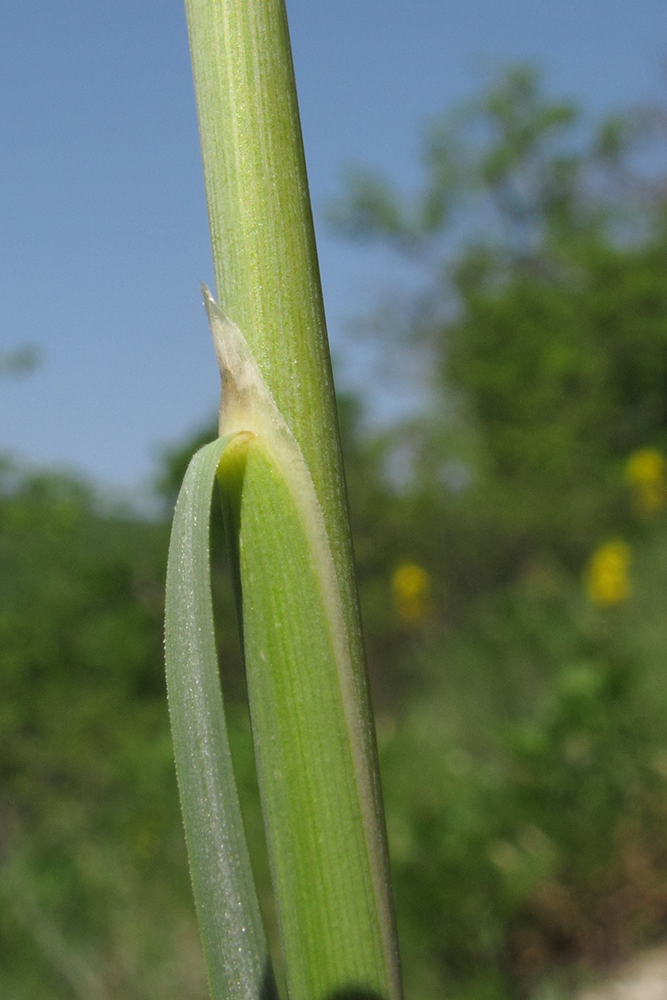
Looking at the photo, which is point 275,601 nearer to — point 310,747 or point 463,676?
point 310,747

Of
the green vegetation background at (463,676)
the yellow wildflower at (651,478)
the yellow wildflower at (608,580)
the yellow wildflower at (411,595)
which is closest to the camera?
the green vegetation background at (463,676)

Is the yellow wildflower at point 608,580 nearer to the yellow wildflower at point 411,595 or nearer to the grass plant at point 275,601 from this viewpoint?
the yellow wildflower at point 411,595

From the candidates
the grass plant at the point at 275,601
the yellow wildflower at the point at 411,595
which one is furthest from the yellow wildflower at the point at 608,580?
the grass plant at the point at 275,601

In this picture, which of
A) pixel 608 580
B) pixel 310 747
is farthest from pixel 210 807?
pixel 608 580

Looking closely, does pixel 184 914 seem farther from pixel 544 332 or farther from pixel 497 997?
pixel 544 332

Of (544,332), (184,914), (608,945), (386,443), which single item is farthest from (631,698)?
(544,332)

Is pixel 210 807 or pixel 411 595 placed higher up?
pixel 210 807
